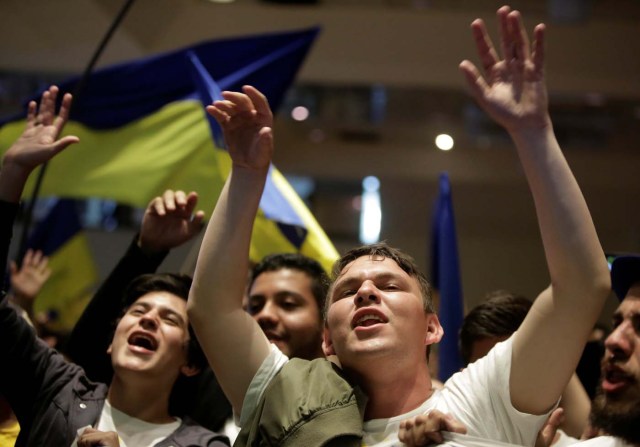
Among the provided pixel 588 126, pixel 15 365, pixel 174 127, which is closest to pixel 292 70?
pixel 174 127

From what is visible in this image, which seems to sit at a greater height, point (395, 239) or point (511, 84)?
point (511, 84)

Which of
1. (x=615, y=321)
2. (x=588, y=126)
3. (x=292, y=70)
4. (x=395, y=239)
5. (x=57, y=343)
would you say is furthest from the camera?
(x=395, y=239)

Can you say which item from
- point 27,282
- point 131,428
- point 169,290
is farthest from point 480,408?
point 27,282

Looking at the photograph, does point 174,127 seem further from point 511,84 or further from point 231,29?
point 231,29

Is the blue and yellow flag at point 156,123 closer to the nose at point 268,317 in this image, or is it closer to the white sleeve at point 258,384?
the nose at point 268,317

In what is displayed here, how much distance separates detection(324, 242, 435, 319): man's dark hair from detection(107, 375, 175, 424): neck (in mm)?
618

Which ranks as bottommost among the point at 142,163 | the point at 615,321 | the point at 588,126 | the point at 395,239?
the point at 395,239

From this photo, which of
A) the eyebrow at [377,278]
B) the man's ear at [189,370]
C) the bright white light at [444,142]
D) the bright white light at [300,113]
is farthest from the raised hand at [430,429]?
the bright white light at [444,142]

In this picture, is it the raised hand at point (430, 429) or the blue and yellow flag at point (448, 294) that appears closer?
the raised hand at point (430, 429)

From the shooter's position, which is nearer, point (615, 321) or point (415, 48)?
point (615, 321)

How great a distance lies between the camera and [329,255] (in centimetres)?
363

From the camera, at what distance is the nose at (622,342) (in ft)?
6.79

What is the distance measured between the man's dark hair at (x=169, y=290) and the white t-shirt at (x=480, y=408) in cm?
71

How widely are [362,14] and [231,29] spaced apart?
1140 millimetres
